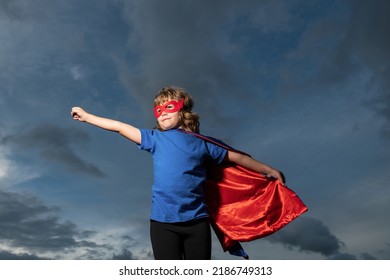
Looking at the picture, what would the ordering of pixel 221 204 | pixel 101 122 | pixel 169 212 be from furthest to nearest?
pixel 221 204 < pixel 101 122 < pixel 169 212

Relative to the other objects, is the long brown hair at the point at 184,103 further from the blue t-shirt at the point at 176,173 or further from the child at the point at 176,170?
the blue t-shirt at the point at 176,173

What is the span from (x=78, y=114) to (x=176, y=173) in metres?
1.59

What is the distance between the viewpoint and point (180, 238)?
18.9 feet

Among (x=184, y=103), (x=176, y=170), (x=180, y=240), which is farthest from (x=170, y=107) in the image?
(x=180, y=240)

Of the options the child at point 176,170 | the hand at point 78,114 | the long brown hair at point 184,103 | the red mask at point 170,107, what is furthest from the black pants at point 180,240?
the hand at point 78,114

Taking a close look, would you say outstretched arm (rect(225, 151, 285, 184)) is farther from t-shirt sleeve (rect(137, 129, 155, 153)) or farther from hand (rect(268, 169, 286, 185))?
t-shirt sleeve (rect(137, 129, 155, 153))

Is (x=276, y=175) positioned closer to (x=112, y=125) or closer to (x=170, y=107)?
(x=170, y=107)

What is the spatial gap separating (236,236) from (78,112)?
2.67 m

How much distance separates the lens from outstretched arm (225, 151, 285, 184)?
21.4ft

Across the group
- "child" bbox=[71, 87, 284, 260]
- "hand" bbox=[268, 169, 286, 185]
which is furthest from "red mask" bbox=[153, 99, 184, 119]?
"hand" bbox=[268, 169, 286, 185]

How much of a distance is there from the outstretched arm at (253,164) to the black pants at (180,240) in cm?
108

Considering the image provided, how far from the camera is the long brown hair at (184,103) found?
624 centimetres
